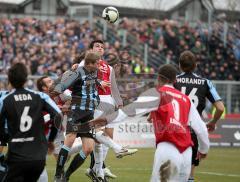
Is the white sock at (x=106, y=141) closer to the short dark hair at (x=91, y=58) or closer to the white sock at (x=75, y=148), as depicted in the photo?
the white sock at (x=75, y=148)

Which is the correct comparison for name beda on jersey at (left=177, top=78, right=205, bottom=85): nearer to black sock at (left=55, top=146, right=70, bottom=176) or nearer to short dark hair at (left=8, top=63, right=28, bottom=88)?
black sock at (left=55, top=146, right=70, bottom=176)

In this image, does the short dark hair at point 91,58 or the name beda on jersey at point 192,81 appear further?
the short dark hair at point 91,58

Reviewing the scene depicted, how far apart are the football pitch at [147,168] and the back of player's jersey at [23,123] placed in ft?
17.9

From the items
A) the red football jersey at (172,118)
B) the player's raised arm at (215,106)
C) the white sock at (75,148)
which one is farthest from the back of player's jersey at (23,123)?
the white sock at (75,148)

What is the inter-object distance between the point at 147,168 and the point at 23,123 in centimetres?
827

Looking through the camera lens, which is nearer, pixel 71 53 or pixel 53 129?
pixel 53 129

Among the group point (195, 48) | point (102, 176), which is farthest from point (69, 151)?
point (195, 48)

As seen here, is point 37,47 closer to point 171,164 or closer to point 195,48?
point 195,48

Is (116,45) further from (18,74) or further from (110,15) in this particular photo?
(18,74)

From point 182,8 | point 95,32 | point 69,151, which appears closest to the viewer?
point 69,151

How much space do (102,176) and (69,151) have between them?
98 centimetres

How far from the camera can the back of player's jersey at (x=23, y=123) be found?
8.95 meters

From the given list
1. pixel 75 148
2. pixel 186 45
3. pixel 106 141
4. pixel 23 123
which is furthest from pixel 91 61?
pixel 186 45

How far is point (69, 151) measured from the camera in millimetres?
13117
